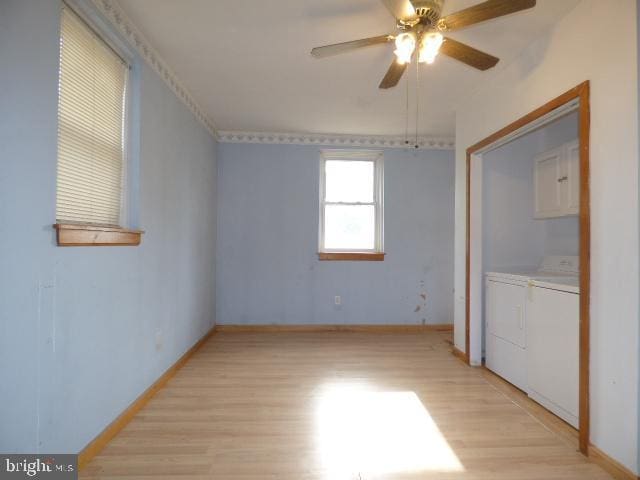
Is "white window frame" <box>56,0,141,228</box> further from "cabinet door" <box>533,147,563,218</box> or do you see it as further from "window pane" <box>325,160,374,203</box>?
"cabinet door" <box>533,147,563,218</box>

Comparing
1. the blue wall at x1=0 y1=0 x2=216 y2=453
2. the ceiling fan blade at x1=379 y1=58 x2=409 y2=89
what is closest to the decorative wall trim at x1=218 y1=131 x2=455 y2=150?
the blue wall at x1=0 y1=0 x2=216 y2=453

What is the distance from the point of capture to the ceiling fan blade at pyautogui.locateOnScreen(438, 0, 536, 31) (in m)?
1.47

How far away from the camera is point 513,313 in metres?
2.74

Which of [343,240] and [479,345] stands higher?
[343,240]

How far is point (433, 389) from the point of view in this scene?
2.68 m

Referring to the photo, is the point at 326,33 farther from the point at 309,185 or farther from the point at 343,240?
the point at 343,240

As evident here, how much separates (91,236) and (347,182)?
3.41 metres

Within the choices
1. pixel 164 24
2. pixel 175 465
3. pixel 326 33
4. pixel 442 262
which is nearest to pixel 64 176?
pixel 164 24

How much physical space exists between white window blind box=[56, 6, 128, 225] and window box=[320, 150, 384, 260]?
9.20 ft

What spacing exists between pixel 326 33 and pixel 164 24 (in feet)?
3.44

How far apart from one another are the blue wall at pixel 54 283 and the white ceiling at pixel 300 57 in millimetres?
419

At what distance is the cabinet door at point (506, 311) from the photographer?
8.66 feet

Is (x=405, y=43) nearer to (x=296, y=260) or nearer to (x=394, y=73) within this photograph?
(x=394, y=73)

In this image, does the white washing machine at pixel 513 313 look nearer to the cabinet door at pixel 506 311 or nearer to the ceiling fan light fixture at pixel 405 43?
the cabinet door at pixel 506 311
